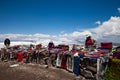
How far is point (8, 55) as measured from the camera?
1001 inches

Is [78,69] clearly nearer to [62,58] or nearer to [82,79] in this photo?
[82,79]

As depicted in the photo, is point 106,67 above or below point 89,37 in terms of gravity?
below

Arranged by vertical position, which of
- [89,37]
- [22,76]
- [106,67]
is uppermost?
[89,37]

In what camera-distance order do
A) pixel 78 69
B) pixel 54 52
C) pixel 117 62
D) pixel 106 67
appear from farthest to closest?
pixel 54 52 < pixel 78 69 < pixel 106 67 < pixel 117 62

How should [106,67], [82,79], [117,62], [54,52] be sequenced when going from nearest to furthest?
[117,62], [106,67], [82,79], [54,52]

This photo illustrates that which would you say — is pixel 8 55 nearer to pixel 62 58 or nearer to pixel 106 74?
pixel 62 58

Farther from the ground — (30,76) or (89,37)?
(89,37)

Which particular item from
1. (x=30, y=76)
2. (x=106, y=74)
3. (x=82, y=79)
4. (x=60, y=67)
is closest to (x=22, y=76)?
(x=30, y=76)

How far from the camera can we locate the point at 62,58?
17922 millimetres

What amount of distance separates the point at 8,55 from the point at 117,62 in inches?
750

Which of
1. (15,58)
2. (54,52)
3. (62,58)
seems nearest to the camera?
(62,58)

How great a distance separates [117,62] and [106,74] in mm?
1368

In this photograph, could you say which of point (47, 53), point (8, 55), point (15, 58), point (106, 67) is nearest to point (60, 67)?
point (47, 53)

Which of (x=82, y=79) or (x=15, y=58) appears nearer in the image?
(x=82, y=79)
